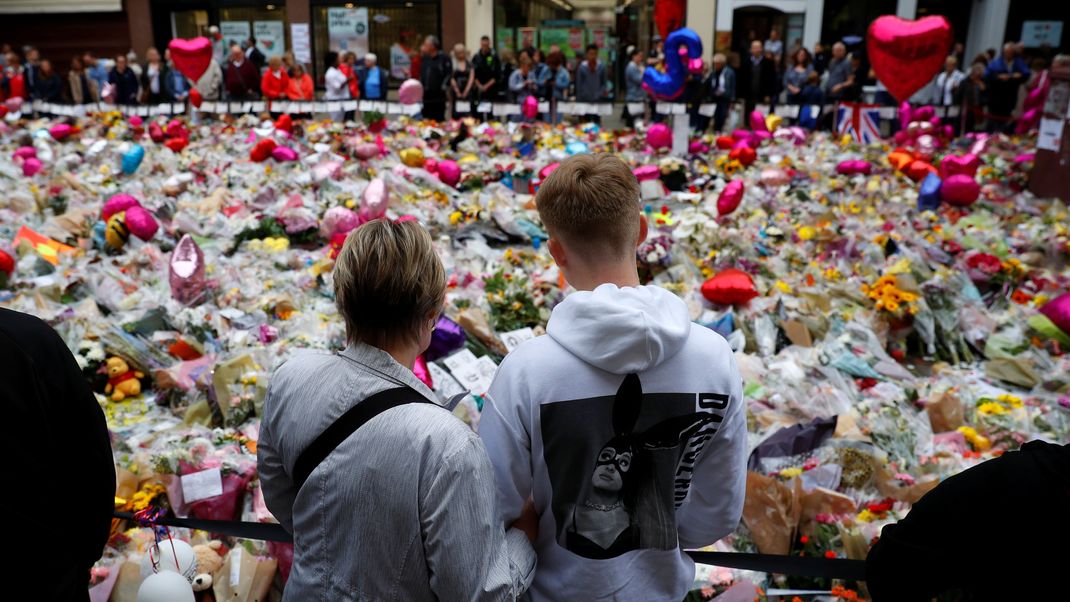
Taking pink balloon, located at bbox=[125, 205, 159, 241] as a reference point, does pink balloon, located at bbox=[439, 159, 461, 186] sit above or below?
above

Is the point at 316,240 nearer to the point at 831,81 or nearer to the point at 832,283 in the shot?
the point at 832,283

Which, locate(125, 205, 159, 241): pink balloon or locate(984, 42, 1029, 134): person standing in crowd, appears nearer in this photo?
locate(125, 205, 159, 241): pink balloon

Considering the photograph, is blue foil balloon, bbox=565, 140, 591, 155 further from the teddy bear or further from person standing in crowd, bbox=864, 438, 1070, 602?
person standing in crowd, bbox=864, 438, 1070, 602

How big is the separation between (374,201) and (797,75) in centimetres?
841

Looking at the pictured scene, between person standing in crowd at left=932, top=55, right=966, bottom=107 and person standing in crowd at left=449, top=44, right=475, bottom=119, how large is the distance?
22.9 feet

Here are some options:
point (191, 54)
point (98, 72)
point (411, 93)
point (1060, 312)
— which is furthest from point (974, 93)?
point (98, 72)

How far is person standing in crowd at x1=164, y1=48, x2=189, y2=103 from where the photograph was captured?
508 inches

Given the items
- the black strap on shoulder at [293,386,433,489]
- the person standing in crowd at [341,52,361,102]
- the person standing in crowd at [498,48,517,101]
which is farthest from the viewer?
the person standing in crowd at [498,48,517,101]

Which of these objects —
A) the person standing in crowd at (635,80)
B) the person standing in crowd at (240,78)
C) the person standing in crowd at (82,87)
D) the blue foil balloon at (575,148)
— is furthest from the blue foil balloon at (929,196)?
the person standing in crowd at (82,87)

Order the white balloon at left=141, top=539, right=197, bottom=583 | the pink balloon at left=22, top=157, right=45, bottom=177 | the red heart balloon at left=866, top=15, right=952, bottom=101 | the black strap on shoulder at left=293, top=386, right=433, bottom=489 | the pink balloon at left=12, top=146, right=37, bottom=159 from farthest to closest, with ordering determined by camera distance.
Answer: the red heart balloon at left=866, top=15, right=952, bottom=101 < the pink balloon at left=12, top=146, right=37, bottom=159 < the pink balloon at left=22, top=157, right=45, bottom=177 < the white balloon at left=141, top=539, right=197, bottom=583 < the black strap on shoulder at left=293, top=386, right=433, bottom=489

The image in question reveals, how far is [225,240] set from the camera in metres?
5.60

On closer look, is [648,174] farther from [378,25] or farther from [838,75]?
[378,25]

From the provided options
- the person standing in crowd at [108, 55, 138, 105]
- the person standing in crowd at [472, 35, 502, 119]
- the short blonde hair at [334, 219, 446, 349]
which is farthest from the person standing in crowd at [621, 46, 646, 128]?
the short blonde hair at [334, 219, 446, 349]

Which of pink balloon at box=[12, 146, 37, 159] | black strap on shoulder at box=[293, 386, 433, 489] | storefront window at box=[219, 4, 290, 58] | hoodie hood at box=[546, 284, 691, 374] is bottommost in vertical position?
pink balloon at box=[12, 146, 37, 159]
